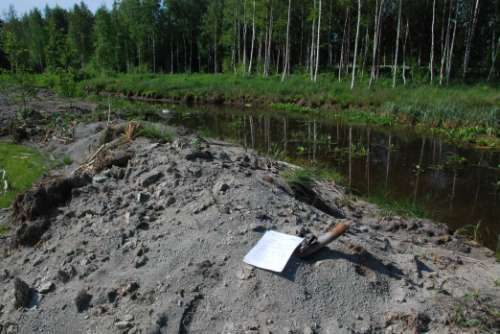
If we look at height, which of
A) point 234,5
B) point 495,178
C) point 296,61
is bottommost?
point 495,178

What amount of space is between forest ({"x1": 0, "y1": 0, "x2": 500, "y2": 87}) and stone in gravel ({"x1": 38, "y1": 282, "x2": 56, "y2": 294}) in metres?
15.1

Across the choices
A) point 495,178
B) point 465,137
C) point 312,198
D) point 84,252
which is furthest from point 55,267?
point 465,137

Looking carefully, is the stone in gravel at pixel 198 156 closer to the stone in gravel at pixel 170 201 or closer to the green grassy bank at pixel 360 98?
the stone in gravel at pixel 170 201

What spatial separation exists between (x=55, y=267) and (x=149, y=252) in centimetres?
117

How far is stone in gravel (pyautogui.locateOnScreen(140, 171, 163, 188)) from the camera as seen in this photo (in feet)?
20.0

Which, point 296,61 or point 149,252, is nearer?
point 149,252

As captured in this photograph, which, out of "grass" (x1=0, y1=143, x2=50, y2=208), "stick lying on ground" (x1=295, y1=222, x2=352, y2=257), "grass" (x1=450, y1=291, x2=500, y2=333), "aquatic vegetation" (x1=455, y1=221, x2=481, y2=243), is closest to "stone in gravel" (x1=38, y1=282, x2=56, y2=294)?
"stick lying on ground" (x1=295, y1=222, x2=352, y2=257)

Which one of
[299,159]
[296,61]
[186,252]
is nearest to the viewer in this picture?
[186,252]

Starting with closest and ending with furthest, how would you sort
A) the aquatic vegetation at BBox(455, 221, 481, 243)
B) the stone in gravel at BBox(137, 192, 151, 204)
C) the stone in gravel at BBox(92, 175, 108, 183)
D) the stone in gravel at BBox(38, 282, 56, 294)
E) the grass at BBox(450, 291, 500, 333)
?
the grass at BBox(450, 291, 500, 333)
the stone in gravel at BBox(38, 282, 56, 294)
the stone in gravel at BBox(137, 192, 151, 204)
the stone in gravel at BBox(92, 175, 108, 183)
the aquatic vegetation at BBox(455, 221, 481, 243)

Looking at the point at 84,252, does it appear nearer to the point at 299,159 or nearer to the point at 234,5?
the point at 299,159

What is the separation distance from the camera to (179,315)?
367 cm

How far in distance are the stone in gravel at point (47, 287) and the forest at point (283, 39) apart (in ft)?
49.5

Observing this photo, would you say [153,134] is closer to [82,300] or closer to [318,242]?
[82,300]

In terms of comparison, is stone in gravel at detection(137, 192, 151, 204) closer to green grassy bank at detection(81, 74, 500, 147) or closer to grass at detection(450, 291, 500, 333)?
grass at detection(450, 291, 500, 333)
